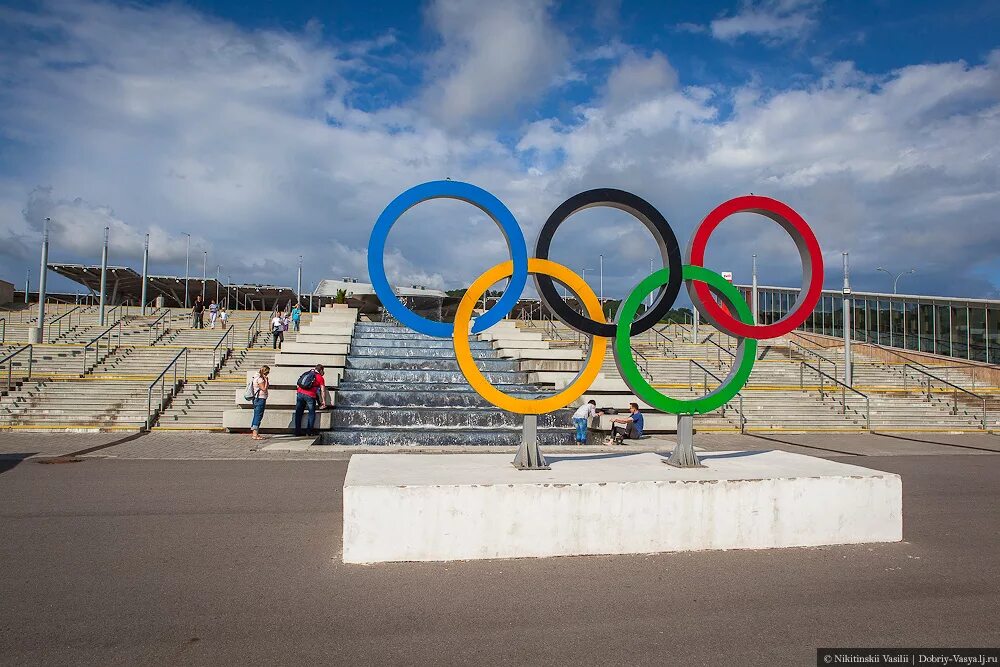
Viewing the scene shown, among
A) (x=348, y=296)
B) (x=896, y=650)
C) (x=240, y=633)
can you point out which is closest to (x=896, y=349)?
(x=896, y=650)

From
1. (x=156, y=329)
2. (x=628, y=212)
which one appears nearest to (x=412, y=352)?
(x=156, y=329)

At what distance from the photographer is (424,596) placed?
17.1ft

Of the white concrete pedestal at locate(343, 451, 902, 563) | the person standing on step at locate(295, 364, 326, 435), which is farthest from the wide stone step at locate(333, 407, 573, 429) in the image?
the white concrete pedestal at locate(343, 451, 902, 563)

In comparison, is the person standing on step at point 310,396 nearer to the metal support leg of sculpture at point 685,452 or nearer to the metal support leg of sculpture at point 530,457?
the metal support leg of sculpture at point 530,457

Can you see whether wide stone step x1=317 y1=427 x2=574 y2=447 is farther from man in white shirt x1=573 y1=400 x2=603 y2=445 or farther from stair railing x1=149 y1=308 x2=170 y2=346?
stair railing x1=149 y1=308 x2=170 y2=346

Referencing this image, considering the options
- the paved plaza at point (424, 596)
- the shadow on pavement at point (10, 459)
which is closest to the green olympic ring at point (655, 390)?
the paved plaza at point (424, 596)

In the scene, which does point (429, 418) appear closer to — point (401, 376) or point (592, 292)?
point (401, 376)

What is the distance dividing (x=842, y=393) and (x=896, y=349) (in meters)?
15.3

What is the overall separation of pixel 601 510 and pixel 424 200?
4.25 m

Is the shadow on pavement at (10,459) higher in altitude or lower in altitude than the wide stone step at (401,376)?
lower

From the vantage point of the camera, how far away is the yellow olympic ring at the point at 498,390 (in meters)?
7.73

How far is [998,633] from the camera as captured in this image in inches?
182

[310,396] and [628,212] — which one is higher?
[628,212]

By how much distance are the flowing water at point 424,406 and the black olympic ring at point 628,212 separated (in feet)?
26.5
